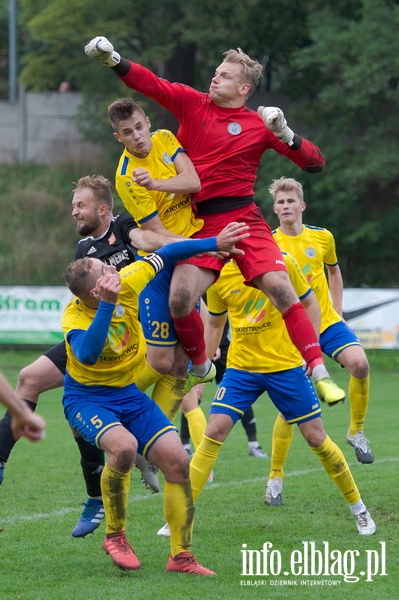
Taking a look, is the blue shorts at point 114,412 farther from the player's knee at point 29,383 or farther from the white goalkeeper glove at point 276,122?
the white goalkeeper glove at point 276,122

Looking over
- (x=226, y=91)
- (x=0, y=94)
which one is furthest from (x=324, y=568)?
(x=0, y=94)

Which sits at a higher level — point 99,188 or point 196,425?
point 99,188

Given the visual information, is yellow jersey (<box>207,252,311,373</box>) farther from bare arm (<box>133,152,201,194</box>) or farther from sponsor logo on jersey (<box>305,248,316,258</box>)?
sponsor logo on jersey (<box>305,248,316,258</box>)

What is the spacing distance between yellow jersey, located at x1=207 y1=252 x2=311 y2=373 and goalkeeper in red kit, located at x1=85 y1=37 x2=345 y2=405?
0.59 meters

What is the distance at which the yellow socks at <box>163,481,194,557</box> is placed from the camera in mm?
6242

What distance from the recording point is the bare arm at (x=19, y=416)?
438 centimetres

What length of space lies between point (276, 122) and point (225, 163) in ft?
1.87

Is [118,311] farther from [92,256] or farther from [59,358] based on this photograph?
[59,358]

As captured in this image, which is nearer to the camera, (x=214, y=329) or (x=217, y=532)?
(x=217, y=532)

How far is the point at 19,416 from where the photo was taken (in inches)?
178

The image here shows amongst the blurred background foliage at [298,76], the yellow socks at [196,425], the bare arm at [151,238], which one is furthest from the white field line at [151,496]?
the blurred background foliage at [298,76]

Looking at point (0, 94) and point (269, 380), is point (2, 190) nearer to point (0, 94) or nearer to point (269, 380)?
point (0, 94)

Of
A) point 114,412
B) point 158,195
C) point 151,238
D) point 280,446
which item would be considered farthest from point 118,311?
point 280,446

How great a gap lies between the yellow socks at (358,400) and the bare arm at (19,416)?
194 inches
